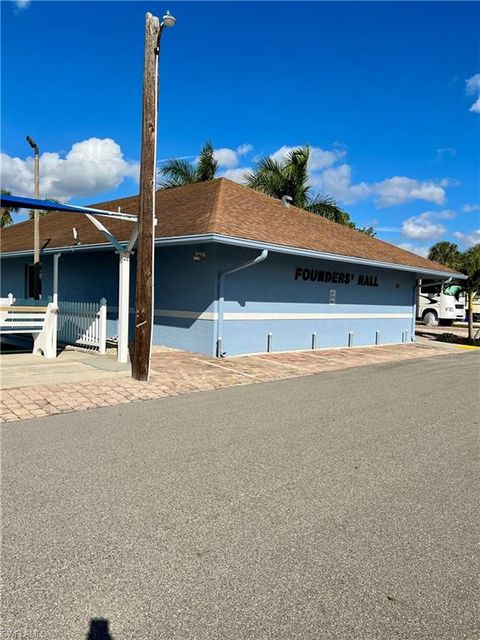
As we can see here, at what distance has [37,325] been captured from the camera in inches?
424

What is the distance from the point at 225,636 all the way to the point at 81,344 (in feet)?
35.9

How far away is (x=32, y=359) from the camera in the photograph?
33.8 ft

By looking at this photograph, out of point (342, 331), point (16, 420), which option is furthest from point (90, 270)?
point (16, 420)

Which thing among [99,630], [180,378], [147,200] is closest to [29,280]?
[147,200]

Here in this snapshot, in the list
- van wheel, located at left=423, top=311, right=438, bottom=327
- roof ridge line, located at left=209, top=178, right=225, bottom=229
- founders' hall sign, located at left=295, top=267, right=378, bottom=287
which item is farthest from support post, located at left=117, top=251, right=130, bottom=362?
van wheel, located at left=423, top=311, right=438, bottom=327

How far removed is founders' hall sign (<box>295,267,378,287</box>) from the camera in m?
14.6

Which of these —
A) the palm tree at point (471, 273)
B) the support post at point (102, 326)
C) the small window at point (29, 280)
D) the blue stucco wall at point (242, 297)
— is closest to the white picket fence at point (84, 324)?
the support post at point (102, 326)

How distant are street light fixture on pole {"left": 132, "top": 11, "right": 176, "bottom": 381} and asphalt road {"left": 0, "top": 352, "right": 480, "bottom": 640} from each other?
2356 millimetres

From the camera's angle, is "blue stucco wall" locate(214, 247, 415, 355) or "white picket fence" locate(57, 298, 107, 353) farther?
"blue stucco wall" locate(214, 247, 415, 355)

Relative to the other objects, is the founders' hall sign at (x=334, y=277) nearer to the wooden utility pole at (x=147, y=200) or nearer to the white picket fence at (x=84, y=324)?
the white picket fence at (x=84, y=324)

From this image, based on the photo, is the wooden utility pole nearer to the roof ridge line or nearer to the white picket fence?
the roof ridge line

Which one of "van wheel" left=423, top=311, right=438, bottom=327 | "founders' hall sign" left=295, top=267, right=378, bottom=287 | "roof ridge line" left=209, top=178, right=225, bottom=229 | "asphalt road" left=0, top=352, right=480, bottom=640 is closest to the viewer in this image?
"asphalt road" left=0, top=352, right=480, bottom=640

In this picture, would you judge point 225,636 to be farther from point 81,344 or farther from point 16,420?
point 81,344

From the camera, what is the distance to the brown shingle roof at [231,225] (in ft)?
40.8
